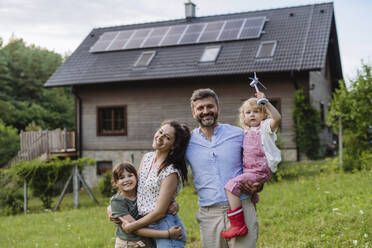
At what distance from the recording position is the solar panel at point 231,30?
18.7 metres

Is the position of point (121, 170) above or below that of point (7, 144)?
above

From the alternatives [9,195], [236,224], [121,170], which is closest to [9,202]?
[9,195]

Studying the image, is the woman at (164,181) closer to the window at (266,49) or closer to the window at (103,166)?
the window at (266,49)

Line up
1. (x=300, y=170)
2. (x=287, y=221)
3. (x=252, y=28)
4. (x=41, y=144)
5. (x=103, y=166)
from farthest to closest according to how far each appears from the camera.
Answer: (x=103, y=166), (x=41, y=144), (x=252, y=28), (x=300, y=170), (x=287, y=221)

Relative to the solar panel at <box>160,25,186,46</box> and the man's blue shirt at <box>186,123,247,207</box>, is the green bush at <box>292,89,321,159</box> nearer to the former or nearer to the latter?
the solar panel at <box>160,25,186,46</box>

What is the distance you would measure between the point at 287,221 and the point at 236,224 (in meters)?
4.66

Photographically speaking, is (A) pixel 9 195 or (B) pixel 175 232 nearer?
(B) pixel 175 232

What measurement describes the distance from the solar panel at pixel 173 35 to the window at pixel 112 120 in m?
3.41

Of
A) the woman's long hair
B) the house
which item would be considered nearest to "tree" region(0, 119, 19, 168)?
the house

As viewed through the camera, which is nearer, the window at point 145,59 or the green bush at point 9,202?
the green bush at point 9,202

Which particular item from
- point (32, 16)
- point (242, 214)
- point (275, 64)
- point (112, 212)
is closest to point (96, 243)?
point (112, 212)

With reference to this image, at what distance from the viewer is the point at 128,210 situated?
12.3 feet

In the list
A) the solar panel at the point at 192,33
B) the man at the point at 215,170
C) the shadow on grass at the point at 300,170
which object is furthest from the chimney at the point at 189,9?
the man at the point at 215,170

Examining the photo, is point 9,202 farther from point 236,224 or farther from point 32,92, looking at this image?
point 32,92
